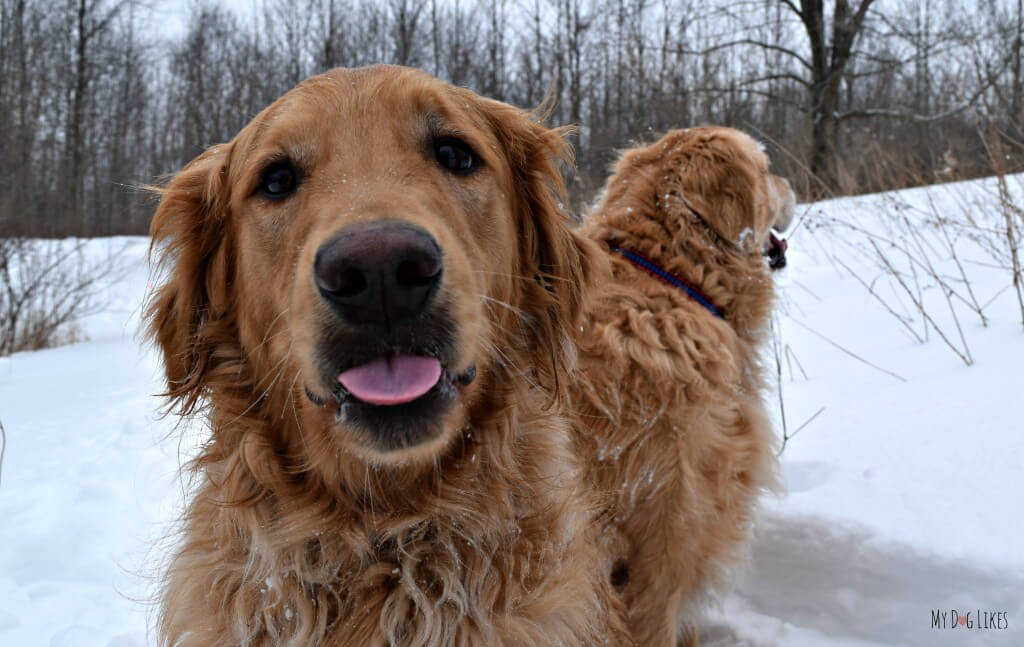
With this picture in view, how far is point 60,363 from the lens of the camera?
8.04 metres

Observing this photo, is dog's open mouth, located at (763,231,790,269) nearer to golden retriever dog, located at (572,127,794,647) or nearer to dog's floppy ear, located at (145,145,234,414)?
golden retriever dog, located at (572,127,794,647)

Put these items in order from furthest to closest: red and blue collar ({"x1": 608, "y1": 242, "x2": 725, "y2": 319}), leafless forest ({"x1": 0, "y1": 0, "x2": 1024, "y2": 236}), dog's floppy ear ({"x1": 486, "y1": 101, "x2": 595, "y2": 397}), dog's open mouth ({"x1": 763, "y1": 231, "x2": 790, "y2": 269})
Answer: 1. leafless forest ({"x1": 0, "y1": 0, "x2": 1024, "y2": 236})
2. dog's open mouth ({"x1": 763, "y1": 231, "x2": 790, "y2": 269})
3. red and blue collar ({"x1": 608, "y1": 242, "x2": 725, "y2": 319})
4. dog's floppy ear ({"x1": 486, "y1": 101, "x2": 595, "y2": 397})

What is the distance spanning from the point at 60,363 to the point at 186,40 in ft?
82.9

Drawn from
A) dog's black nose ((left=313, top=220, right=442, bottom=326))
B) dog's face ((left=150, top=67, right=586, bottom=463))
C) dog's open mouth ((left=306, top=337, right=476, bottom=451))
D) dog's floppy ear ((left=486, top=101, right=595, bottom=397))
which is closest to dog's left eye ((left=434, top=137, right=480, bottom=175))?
dog's face ((left=150, top=67, right=586, bottom=463))

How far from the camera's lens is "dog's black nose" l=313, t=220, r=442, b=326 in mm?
1412

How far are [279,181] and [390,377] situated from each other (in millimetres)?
791

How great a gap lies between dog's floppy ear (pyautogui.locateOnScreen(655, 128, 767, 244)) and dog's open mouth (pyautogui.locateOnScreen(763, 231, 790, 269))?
0.42m

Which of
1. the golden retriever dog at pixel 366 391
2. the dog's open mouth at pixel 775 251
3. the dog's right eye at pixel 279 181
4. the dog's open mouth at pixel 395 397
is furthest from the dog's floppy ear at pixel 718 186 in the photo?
the dog's open mouth at pixel 395 397

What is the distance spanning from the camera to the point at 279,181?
198cm

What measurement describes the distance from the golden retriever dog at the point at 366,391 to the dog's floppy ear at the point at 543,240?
0.02 metres

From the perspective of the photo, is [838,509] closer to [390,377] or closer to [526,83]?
[390,377]

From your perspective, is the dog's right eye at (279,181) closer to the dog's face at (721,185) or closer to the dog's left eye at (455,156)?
the dog's left eye at (455,156)

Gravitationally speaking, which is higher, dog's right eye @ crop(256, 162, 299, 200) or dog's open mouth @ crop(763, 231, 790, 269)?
dog's right eye @ crop(256, 162, 299, 200)

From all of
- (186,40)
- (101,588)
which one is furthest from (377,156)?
(186,40)
